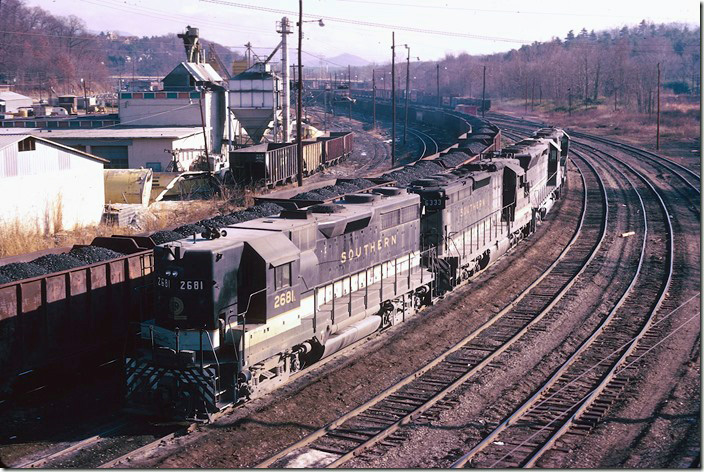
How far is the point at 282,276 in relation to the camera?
43.5ft

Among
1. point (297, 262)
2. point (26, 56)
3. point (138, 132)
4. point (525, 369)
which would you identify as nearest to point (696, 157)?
point (138, 132)

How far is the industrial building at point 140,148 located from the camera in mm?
43281

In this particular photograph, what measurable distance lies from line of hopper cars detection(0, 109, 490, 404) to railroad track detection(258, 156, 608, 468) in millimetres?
3944

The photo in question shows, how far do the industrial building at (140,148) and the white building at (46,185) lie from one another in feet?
41.8

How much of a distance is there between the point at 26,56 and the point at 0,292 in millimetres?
128914

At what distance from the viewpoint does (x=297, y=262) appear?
539 inches

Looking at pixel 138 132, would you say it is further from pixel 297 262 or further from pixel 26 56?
pixel 26 56

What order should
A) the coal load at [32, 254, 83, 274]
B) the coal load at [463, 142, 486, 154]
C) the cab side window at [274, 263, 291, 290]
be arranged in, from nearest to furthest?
the cab side window at [274, 263, 291, 290] < the coal load at [32, 254, 83, 274] < the coal load at [463, 142, 486, 154]

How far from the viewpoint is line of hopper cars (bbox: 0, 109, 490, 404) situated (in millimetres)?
13109

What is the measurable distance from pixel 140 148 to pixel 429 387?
33.1 m

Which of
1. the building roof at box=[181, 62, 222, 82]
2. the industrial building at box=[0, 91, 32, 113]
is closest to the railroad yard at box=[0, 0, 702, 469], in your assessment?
the building roof at box=[181, 62, 222, 82]

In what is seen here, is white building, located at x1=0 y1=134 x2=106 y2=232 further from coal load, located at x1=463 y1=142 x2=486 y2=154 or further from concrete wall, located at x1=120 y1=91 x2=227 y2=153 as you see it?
concrete wall, located at x1=120 y1=91 x2=227 y2=153

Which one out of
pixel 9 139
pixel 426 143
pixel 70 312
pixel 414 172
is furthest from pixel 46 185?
pixel 426 143

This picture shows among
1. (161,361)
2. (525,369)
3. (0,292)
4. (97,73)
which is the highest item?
(97,73)
